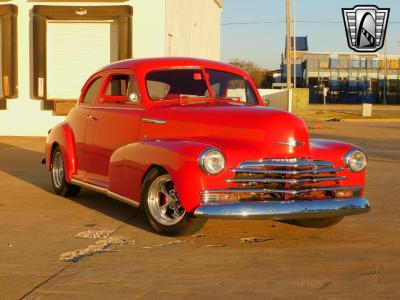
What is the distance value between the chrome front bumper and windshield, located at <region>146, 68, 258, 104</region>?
1840 mm

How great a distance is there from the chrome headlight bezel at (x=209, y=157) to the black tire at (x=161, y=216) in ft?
1.64

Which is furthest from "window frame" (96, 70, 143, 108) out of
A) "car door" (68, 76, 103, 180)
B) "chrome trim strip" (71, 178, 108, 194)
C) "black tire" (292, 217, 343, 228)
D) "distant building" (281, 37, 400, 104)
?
"distant building" (281, 37, 400, 104)

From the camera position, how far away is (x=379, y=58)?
7444cm

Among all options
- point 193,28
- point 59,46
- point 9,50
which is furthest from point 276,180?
point 193,28

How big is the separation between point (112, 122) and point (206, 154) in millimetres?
1982

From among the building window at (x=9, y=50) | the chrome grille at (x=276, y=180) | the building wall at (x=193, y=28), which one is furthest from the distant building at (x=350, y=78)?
the chrome grille at (x=276, y=180)

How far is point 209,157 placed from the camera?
5914 millimetres

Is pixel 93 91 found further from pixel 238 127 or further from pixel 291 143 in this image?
pixel 291 143

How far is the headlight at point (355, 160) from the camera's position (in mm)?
6504

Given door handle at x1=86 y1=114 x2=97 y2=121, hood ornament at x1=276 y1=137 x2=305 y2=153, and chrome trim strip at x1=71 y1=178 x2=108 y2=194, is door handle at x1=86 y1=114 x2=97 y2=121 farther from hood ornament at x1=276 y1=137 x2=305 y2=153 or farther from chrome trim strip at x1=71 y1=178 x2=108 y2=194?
hood ornament at x1=276 y1=137 x2=305 y2=153

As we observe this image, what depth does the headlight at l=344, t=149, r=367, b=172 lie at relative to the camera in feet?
21.3

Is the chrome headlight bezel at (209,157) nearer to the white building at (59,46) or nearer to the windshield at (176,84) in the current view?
the windshield at (176,84)

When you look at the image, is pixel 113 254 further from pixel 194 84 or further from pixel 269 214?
pixel 194 84

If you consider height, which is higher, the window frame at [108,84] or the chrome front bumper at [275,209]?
the window frame at [108,84]
